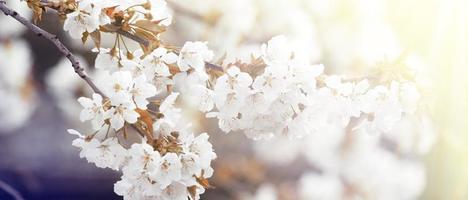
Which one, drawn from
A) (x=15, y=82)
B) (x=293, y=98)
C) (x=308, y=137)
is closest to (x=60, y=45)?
(x=293, y=98)

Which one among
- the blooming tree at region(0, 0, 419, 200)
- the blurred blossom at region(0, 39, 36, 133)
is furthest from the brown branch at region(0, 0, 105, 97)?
the blurred blossom at region(0, 39, 36, 133)

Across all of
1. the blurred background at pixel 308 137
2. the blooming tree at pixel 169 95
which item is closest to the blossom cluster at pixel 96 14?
the blooming tree at pixel 169 95

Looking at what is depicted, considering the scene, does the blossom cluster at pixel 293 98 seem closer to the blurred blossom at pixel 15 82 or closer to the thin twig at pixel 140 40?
the thin twig at pixel 140 40

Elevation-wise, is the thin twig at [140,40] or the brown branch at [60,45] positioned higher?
the thin twig at [140,40]

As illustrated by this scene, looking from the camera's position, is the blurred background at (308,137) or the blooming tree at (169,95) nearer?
the blooming tree at (169,95)

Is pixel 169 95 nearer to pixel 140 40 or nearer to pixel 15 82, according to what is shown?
pixel 140 40

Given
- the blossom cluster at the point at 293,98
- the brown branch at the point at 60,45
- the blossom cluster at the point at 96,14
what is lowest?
the brown branch at the point at 60,45

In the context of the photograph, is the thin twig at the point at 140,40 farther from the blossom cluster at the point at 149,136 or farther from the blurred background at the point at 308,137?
the blurred background at the point at 308,137
